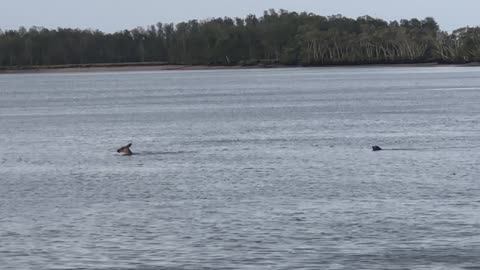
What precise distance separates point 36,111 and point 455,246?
60.0m

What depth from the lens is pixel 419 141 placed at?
41125 millimetres

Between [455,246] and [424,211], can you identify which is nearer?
[455,246]

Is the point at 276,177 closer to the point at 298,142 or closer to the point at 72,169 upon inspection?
the point at 72,169

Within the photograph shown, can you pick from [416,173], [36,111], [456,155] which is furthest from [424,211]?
[36,111]

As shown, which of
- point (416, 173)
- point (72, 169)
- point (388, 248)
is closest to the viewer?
point (388, 248)

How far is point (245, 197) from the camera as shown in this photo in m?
26.0

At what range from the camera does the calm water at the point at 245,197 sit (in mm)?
18875

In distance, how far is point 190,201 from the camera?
83.8 feet

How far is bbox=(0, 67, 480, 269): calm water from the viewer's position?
18.9 meters

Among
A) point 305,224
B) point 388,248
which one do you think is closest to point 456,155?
point 305,224

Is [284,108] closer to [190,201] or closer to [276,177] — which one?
[276,177]

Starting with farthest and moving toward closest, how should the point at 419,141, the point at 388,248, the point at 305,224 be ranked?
1. the point at 419,141
2. the point at 305,224
3. the point at 388,248

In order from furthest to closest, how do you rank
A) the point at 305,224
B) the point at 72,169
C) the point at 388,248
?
the point at 72,169
the point at 305,224
the point at 388,248

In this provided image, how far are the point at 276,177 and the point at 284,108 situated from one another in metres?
42.7
